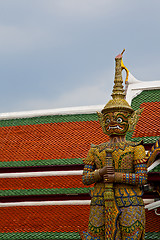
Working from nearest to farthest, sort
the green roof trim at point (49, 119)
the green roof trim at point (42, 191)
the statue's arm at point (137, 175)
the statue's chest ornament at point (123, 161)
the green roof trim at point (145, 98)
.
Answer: the statue's arm at point (137, 175) → the statue's chest ornament at point (123, 161) → the green roof trim at point (42, 191) → the green roof trim at point (145, 98) → the green roof trim at point (49, 119)

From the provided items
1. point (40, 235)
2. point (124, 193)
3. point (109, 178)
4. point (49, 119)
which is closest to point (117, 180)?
point (109, 178)

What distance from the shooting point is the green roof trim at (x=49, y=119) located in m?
10.9

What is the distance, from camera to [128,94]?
10477 mm

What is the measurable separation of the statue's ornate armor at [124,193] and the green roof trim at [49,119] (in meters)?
4.21

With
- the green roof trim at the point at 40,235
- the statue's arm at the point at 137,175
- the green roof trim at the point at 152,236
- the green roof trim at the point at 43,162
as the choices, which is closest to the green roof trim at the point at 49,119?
the green roof trim at the point at 43,162

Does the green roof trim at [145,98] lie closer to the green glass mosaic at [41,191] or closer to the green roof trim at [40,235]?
the green glass mosaic at [41,191]

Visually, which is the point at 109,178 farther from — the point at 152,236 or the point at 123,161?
the point at 152,236

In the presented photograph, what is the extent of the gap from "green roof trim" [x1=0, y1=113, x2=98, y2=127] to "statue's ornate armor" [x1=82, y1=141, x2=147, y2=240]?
4215 mm

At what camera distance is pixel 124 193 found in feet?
21.1

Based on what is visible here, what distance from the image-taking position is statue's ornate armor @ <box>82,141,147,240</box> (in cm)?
628

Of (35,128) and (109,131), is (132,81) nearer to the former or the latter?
(35,128)

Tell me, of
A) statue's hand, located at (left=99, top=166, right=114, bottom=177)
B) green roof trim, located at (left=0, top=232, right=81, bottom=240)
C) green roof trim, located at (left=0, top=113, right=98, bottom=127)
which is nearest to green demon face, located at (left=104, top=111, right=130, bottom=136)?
statue's hand, located at (left=99, top=166, right=114, bottom=177)

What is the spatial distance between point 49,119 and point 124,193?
5154mm

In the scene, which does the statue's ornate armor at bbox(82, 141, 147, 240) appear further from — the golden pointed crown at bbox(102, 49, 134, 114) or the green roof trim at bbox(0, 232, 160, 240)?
the green roof trim at bbox(0, 232, 160, 240)
